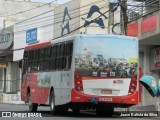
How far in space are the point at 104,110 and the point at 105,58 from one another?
306cm

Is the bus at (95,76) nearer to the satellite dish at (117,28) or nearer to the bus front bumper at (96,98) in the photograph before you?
the bus front bumper at (96,98)

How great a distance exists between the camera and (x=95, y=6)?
3866 centimetres

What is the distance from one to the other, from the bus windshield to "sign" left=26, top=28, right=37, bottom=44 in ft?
89.3

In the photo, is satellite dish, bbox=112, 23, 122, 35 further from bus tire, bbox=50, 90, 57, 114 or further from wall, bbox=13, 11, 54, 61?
bus tire, bbox=50, 90, 57, 114

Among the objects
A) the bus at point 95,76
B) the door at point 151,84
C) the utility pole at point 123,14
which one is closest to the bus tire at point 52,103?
the bus at point 95,76

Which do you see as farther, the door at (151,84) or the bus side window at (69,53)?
the door at (151,84)

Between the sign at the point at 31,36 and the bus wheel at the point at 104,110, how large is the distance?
2520 cm

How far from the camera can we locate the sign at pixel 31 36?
152ft

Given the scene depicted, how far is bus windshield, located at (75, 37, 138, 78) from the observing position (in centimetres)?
1923

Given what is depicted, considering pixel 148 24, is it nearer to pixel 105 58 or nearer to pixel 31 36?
pixel 105 58

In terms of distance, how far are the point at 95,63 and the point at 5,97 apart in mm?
34307

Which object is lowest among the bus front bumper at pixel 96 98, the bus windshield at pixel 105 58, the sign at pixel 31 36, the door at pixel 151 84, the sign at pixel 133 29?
the bus front bumper at pixel 96 98

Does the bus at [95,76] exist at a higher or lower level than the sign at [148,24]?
lower

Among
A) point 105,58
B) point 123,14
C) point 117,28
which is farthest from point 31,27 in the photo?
point 105,58
